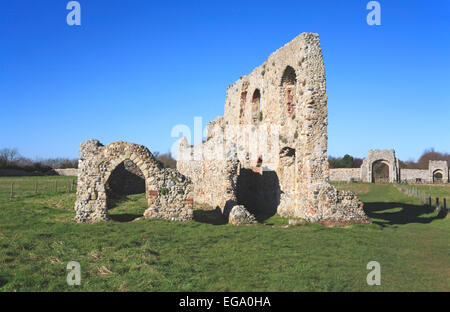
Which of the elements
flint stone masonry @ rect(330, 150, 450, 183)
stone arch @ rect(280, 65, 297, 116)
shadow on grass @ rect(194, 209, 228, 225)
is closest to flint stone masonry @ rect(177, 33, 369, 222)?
stone arch @ rect(280, 65, 297, 116)

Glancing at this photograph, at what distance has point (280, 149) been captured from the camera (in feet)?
57.4

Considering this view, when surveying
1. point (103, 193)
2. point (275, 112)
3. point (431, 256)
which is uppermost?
point (275, 112)

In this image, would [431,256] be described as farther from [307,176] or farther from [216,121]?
[216,121]

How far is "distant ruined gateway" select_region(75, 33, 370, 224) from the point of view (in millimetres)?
13641

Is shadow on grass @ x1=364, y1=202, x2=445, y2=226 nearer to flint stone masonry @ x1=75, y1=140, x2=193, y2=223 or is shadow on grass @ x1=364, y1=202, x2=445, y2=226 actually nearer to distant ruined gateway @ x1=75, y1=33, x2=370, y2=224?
distant ruined gateway @ x1=75, y1=33, x2=370, y2=224

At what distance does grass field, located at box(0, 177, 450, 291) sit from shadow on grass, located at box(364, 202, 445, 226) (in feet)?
4.62

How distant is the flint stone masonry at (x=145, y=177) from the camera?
13422mm

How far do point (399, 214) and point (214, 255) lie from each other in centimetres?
1317

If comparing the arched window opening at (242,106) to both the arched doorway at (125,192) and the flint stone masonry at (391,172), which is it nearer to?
the arched doorway at (125,192)

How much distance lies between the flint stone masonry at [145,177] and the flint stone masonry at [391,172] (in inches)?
1376

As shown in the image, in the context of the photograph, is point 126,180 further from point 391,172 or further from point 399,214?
point 391,172
